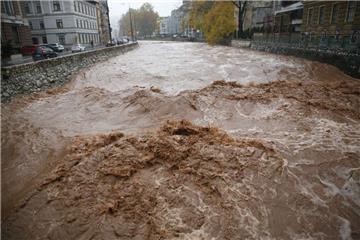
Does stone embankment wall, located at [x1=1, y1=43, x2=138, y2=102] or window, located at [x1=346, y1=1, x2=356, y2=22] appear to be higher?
window, located at [x1=346, y1=1, x2=356, y2=22]

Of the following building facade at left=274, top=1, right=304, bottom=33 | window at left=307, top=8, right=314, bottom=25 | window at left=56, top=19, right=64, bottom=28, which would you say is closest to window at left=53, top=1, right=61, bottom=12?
window at left=56, top=19, right=64, bottom=28

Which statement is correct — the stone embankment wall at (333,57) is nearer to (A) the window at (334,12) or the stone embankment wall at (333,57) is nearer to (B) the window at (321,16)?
(A) the window at (334,12)

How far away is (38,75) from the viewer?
14.3 m

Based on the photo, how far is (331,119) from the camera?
9.28 metres

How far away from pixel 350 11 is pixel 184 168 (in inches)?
922

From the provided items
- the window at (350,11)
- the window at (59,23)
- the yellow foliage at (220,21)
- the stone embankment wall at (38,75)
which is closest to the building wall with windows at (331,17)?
the window at (350,11)

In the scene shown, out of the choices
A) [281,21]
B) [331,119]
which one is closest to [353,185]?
[331,119]

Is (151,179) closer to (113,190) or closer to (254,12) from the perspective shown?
(113,190)

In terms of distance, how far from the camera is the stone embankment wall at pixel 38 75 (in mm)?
12164

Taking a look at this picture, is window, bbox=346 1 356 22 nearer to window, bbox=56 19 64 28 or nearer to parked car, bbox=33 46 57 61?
parked car, bbox=33 46 57 61

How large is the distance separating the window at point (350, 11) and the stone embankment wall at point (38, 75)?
21.7 meters

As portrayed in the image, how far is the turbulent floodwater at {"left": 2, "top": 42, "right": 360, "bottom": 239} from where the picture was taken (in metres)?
4.98

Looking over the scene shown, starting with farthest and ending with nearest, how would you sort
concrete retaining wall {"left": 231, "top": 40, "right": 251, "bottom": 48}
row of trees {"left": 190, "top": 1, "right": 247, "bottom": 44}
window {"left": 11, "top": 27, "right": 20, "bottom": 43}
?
row of trees {"left": 190, "top": 1, "right": 247, "bottom": 44} → concrete retaining wall {"left": 231, "top": 40, "right": 251, "bottom": 48} → window {"left": 11, "top": 27, "right": 20, "bottom": 43}

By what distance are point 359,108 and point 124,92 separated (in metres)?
10.2
